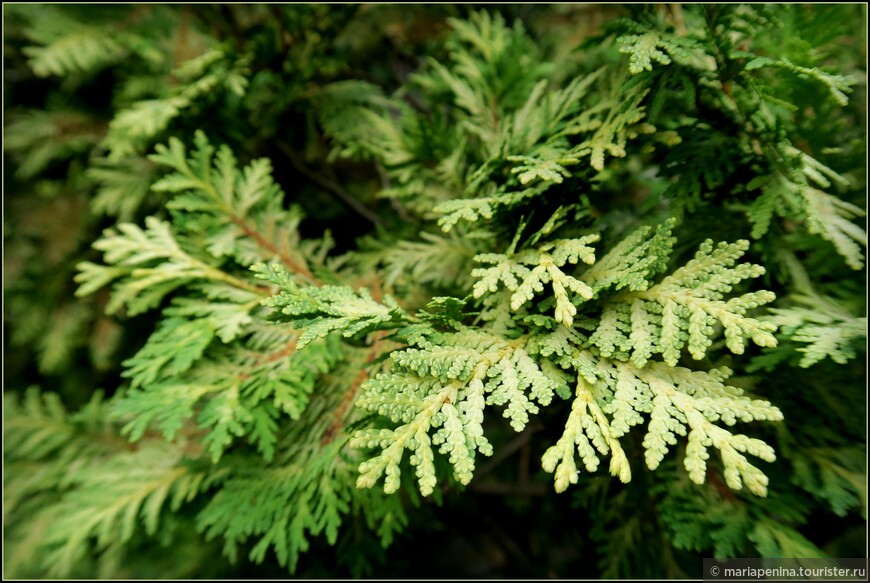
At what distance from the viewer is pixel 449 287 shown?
1498mm

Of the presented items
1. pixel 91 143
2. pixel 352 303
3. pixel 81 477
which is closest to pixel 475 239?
pixel 352 303

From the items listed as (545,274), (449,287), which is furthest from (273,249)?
(545,274)

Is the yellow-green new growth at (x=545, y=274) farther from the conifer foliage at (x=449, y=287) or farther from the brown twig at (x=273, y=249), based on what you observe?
the brown twig at (x=273, y=249)

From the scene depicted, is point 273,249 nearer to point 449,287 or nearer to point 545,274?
point 449,287

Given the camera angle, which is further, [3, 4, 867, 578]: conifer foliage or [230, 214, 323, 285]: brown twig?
[230, 214, 323, 285]: brown twig

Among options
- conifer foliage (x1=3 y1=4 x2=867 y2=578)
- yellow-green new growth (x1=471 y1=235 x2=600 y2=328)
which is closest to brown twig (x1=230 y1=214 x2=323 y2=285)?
conifer foliage (x1=3 y1=4 x2=867 y2=578)

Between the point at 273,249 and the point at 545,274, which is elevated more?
the point at 545,274

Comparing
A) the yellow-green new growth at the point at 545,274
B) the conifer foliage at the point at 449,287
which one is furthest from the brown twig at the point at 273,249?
the yellow-green new growth at the point at 545,274

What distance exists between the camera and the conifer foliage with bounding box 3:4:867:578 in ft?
3.37

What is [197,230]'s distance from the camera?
1450 mm

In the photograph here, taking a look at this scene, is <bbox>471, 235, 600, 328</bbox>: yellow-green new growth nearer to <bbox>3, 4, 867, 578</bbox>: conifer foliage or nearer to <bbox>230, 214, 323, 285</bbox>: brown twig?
<bbox>3, 4, 867, 578</bbox>: conifer foliage

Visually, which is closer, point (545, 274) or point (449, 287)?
point (545, 274)

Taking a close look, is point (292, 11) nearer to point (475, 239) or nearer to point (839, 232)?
point (475, 239)

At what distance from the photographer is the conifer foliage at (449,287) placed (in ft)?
3.37
